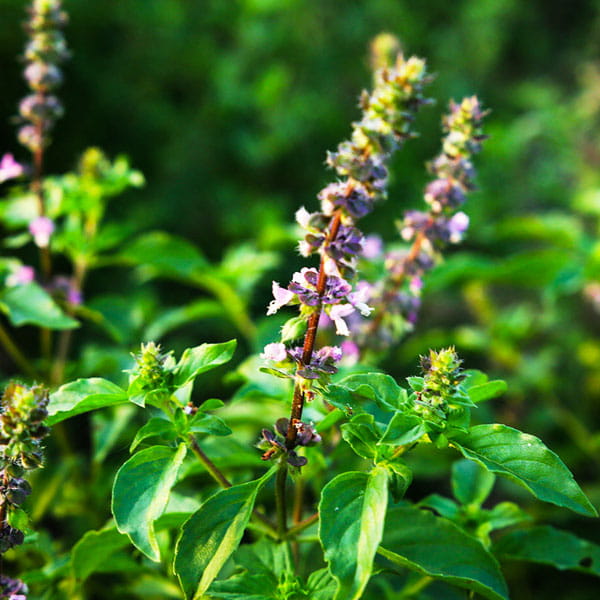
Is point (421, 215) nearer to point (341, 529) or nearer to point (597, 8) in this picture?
point (341, 529)

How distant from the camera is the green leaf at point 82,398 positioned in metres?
1.00

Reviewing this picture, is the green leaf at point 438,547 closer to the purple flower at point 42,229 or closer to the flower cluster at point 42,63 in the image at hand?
the purple flower at point 42,229

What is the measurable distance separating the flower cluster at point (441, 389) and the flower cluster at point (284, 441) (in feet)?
0.56

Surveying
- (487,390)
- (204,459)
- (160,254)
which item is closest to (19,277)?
(160,254)

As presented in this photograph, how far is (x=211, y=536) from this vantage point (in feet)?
3.24

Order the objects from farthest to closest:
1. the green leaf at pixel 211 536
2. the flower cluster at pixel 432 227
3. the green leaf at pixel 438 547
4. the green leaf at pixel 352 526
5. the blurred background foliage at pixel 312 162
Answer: the blurred background foliage at pixel 312 162 < the flower cluster at pixel 432 227 < the green leaf at pixel 438 547 < the green leaf at pixel 211 536 < the green leaf at pixel 352 526

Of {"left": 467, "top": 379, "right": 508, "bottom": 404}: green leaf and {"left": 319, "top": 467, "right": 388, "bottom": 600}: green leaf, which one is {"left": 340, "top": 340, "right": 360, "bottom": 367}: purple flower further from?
{"left": 319, "top": 467, "right": 388, "bottom": 600}: green leaf

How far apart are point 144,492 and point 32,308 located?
0.69 meters

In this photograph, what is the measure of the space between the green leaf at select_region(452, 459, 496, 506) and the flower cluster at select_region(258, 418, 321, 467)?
442 millimetres

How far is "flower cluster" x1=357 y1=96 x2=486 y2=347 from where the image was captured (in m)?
1.37

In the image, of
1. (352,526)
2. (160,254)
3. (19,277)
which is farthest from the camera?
(160,254)

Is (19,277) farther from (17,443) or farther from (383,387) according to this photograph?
(383,387)

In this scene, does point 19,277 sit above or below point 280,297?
above

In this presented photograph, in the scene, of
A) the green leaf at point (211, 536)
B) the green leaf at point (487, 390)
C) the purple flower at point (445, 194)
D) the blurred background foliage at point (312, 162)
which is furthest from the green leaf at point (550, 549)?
the blurred background foliage at point (312, 162)
